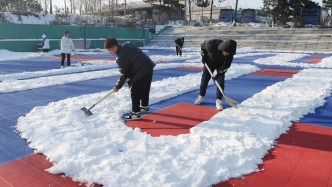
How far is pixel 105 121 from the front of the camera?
472 centimetres

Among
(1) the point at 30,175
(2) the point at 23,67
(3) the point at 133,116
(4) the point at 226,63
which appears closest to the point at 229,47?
(4) the point at 226,63

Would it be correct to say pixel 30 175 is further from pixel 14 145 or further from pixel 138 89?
pixel 138 89

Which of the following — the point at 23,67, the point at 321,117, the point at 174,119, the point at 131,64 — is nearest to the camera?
the point at 131,64

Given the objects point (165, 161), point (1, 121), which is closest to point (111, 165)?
point (165, 161)

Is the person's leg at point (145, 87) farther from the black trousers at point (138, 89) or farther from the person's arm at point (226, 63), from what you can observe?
the person's arm at point (226, 63)

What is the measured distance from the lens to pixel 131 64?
189 inches

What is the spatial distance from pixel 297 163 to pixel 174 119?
2196 mm

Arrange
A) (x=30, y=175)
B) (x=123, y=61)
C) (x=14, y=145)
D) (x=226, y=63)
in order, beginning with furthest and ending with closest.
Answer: (x=226, y=63), (x=123, y=61), (x=14, y=145), (x=30, y=175)

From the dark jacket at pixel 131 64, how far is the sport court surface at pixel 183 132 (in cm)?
74

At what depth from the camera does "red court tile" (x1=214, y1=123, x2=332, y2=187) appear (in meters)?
2.94

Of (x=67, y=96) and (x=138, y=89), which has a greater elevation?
(x=138, y=89)

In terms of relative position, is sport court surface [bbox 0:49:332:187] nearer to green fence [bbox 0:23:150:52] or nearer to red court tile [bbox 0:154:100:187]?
red court tile [bbox 0:154:100:187]

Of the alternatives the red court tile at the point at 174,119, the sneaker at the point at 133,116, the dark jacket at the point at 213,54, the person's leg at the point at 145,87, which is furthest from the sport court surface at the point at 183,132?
the dark jacket at the point at 213,54

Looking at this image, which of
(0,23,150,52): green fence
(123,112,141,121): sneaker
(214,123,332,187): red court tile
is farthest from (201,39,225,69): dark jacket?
(0,23,150,52): green fence
